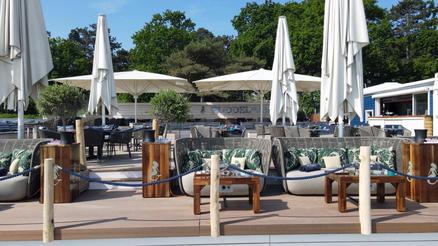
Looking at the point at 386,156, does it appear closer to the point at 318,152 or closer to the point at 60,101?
the point at 318,152

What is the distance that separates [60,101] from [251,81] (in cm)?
780

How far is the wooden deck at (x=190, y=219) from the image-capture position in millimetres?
5133

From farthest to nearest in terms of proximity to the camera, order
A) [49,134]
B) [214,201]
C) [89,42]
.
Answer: [89,42] < [49,134] < [214,201]

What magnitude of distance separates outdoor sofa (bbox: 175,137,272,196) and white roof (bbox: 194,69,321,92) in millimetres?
7211

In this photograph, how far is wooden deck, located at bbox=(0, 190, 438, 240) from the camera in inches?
202

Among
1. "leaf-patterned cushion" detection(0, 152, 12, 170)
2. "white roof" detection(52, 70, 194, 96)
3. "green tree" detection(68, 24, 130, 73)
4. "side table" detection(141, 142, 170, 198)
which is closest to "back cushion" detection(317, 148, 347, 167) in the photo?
"side table" detection(141, 142, 170, 198)

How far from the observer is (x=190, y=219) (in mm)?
5496

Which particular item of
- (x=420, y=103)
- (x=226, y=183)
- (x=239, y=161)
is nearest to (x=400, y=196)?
(x=226, y=183)

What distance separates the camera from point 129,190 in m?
7.54

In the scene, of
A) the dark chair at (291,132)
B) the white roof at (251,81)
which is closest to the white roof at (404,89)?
the white roof at (251,81)

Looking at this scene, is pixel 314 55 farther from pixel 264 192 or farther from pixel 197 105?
pixel 264 192

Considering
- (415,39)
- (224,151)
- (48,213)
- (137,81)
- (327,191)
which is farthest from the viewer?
(415,39)

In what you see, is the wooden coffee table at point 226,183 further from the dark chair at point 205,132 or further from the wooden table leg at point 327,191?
the dark chair at point 205,132

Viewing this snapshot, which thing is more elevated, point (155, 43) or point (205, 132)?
point (155, 43)
